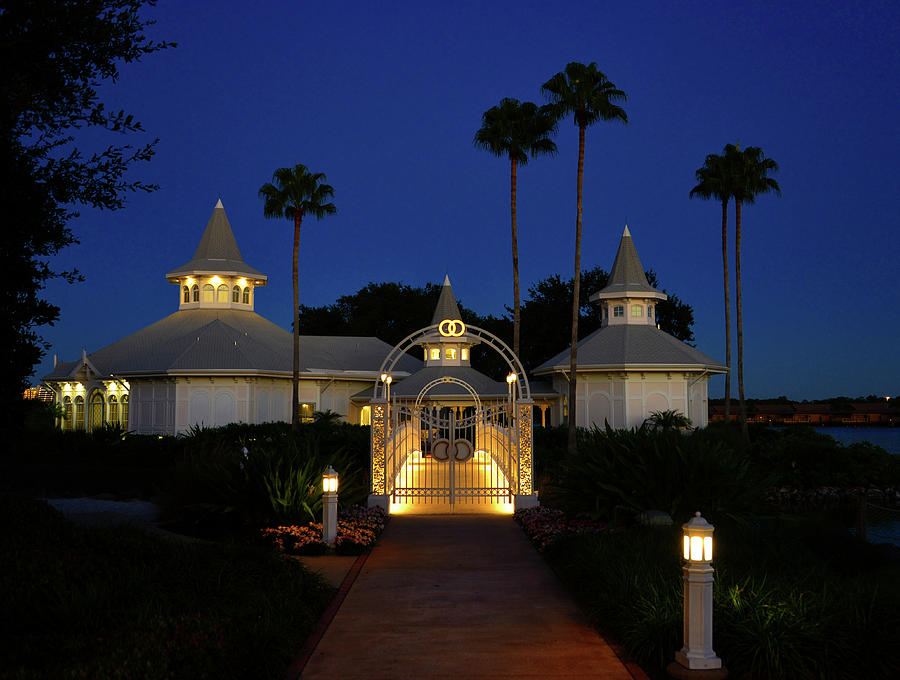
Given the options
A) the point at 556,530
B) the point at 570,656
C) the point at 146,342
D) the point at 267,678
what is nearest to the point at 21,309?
the point at 267,678

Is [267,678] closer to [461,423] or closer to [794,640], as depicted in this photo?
[794,640]

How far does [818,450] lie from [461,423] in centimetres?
1643

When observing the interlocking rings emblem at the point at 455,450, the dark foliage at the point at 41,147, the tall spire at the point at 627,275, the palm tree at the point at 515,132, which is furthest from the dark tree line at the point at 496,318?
the dark foliage at the point at 41,147

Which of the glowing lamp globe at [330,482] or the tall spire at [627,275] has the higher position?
the tall spire at [627,275]

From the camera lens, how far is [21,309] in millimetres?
8867

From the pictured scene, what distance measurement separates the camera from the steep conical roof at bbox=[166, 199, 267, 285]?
42.3 meters

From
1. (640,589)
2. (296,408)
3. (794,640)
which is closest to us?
(794,640)

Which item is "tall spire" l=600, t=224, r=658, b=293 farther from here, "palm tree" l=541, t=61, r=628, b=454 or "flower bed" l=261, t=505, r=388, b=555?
"flower bed" l=261, t=505, r=388, b=555

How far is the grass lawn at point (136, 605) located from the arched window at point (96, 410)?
32198 mm

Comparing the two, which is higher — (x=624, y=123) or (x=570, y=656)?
(x=624, y=123)

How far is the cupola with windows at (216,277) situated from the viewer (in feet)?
139

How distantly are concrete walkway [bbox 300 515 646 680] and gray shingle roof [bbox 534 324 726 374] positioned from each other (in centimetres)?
2418

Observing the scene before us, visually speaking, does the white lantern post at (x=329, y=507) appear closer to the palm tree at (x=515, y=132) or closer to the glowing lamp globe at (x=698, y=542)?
the glowing lamp globe at (x=698, y=542)

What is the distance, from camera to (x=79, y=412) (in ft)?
130
